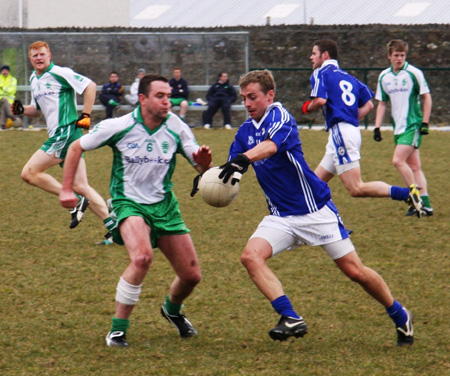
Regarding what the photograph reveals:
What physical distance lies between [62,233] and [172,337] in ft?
14.1

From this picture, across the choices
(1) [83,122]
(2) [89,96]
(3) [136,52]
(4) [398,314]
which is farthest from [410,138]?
(3) [136,52]

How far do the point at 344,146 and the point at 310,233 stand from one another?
140 inches

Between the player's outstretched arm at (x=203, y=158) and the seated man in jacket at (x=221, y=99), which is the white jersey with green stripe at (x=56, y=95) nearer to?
the player's outstretched arm at (x=203, y=158)

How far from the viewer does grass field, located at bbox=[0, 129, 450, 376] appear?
5.07 m

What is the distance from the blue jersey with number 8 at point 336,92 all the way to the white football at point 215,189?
3358mm

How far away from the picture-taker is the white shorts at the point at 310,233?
5.26 m

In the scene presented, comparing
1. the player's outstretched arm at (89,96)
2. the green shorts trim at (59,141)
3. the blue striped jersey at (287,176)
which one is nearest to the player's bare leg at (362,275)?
the blue striped jersey at (287,176)

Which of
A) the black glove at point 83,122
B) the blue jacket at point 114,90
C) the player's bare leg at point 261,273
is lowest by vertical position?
the player's bare leg at point 261,273

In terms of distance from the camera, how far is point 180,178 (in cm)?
1433

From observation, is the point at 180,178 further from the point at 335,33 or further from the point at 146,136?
the point at 335,33

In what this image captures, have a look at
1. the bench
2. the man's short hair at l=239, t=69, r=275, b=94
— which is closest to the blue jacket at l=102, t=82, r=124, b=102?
the bench

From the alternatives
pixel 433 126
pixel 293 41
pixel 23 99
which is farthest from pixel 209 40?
pixel 433 126

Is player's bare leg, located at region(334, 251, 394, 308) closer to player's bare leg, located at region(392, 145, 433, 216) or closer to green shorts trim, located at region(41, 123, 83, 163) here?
green shorts trim, located at region(41, 123, 83, 163)

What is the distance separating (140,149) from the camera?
5.44 m
